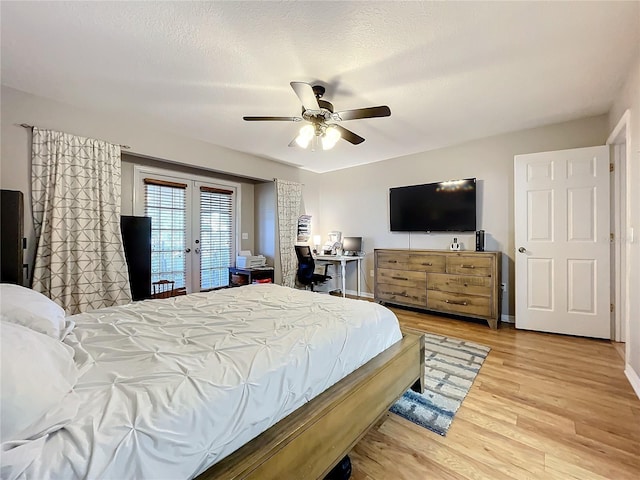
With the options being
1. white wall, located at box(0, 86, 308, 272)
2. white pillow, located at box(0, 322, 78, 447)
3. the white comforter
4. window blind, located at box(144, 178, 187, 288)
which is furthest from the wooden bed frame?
window blind, located at box(144, 178, 187, 288)

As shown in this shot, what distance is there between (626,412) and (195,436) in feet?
8.51

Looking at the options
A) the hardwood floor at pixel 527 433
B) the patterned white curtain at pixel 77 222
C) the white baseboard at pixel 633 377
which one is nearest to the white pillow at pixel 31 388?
the hardwood floor at pixel 527 433

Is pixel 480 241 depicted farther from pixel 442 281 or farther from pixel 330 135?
pixel 330 135

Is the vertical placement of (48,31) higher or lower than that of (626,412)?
higher

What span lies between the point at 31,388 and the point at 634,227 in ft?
11.7

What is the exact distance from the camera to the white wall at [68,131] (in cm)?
241

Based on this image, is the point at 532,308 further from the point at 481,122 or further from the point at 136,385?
the point at 136,385

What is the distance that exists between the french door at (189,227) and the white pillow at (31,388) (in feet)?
11.0

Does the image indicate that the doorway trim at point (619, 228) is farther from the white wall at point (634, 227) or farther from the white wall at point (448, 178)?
the white wall at point (634, 227)

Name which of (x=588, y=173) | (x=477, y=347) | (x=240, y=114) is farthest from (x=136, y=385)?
(x=588, y=173)

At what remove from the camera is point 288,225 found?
4.92 m

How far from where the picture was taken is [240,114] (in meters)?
2.93

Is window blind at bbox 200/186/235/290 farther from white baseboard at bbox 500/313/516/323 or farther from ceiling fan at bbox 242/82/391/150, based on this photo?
white baseboard at bbox 500/313/516/323

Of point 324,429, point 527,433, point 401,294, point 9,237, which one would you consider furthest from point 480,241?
point 9,237
